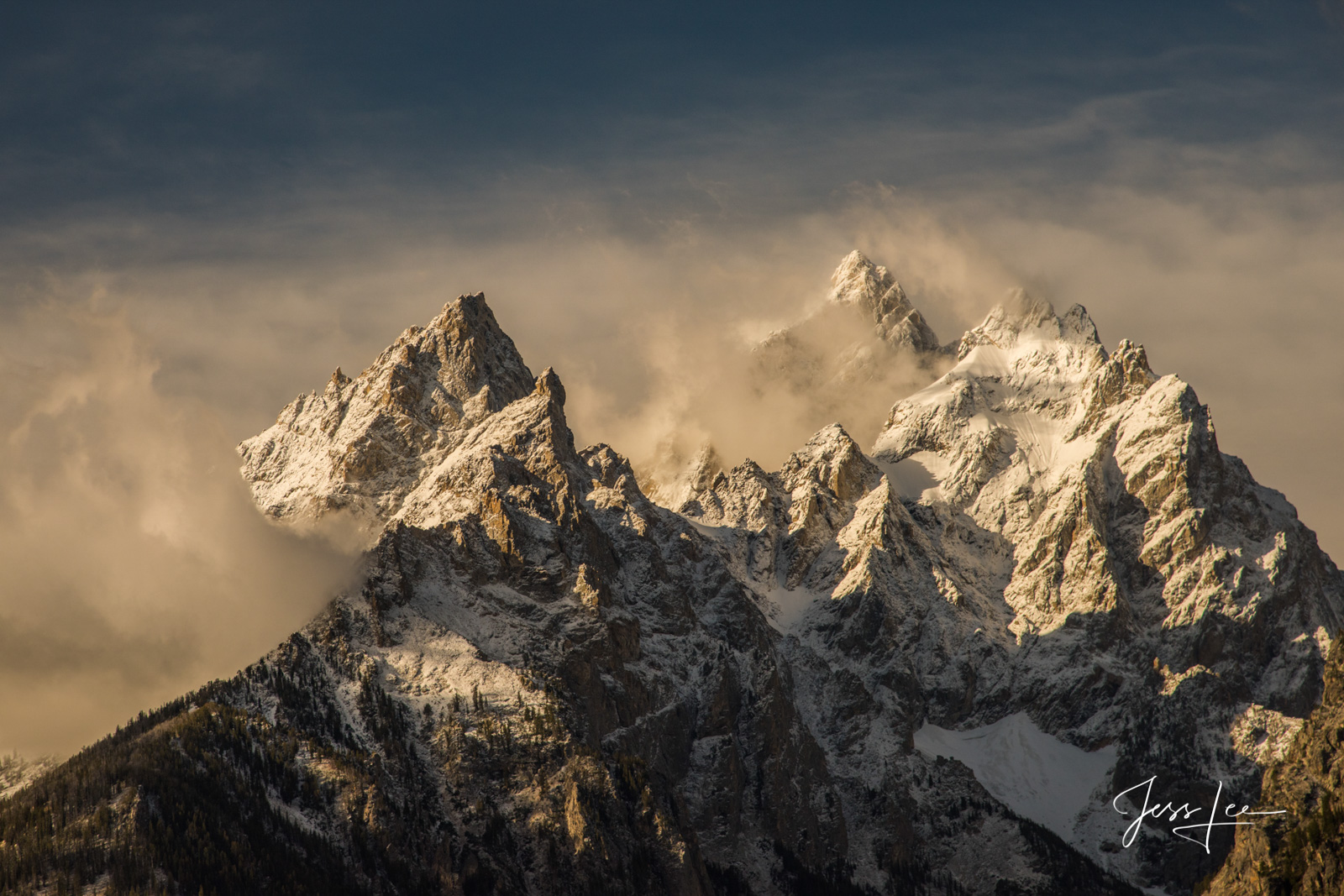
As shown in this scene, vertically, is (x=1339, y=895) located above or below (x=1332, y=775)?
below

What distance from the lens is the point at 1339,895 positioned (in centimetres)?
18338

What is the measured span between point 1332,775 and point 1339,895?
53.9ft

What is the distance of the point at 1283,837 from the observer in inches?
7795

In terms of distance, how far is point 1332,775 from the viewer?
196 meters

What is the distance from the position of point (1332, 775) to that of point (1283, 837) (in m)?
8.79

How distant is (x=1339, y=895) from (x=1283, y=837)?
48.9 feet

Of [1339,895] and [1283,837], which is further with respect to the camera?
[1283,837]

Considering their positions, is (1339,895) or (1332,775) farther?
(1332,775)
